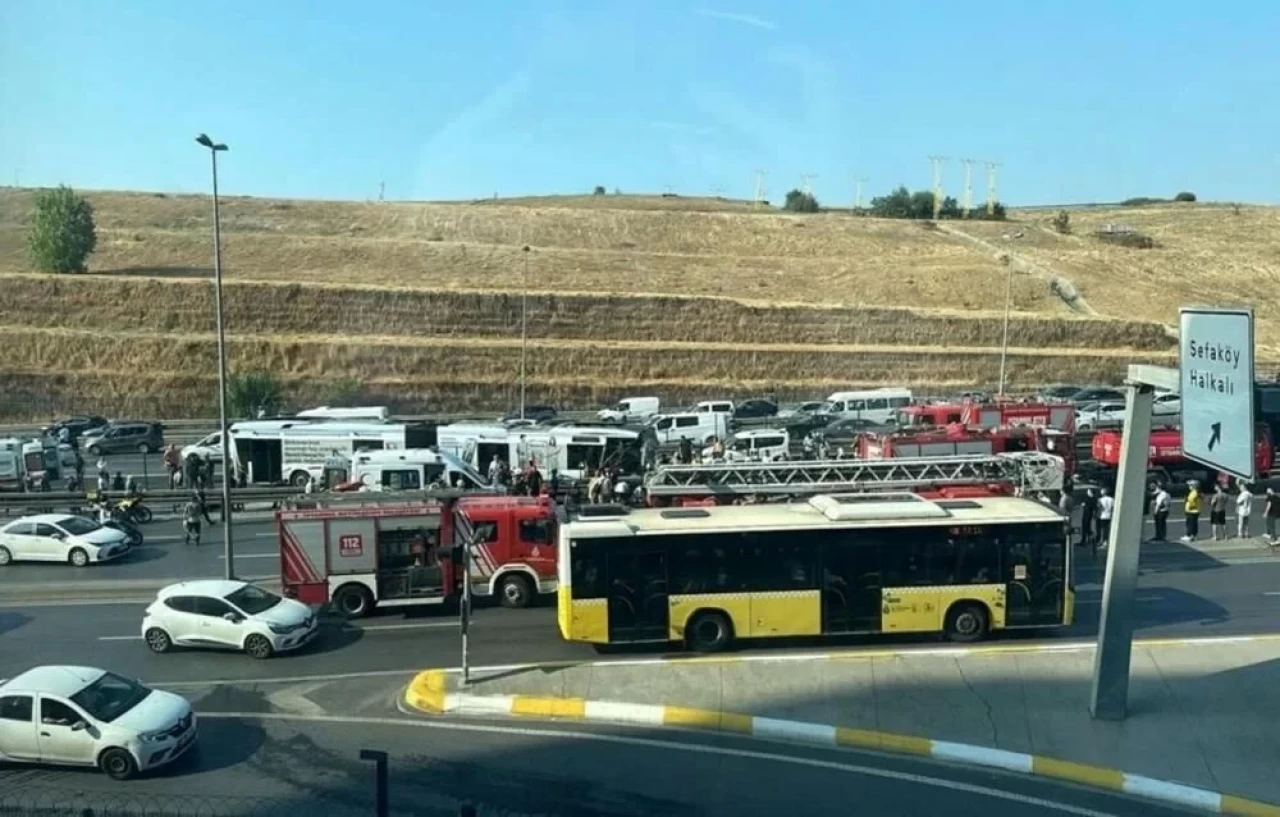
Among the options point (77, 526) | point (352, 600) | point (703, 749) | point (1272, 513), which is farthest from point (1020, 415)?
point (77, 526)

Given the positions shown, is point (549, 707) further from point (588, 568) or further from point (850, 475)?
point (850, 475)

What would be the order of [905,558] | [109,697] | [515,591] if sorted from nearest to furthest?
[109,697], [905,558], [515,591]

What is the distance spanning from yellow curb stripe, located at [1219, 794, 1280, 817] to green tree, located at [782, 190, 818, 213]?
101900mm

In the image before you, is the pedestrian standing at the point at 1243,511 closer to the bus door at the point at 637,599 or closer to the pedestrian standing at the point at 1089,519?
the pedestrian standing at the point at 1089,519

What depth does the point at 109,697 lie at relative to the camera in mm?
12258

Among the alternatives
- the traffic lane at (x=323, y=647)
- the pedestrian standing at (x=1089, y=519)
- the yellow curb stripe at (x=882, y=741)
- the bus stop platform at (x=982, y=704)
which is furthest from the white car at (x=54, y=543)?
the pedestrian standing at (x=1089, y=519)

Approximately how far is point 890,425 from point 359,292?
34807mm

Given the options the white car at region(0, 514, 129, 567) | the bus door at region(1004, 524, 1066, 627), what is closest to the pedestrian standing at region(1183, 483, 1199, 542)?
the bus door at region(1004, 524, 1066, 627)

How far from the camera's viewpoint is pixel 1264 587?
64.7 feet

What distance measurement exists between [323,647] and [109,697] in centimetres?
506

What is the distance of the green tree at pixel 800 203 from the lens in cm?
11256

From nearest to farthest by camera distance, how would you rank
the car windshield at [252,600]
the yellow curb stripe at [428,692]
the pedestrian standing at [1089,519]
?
the yellow curb stripe at [428,692], the car windshield at [252,600], the pedestrian standing at [1089,519]

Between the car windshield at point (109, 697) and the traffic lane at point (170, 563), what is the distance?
1027cm

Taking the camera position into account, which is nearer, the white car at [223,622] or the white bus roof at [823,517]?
the white bus roof at [823,517]
